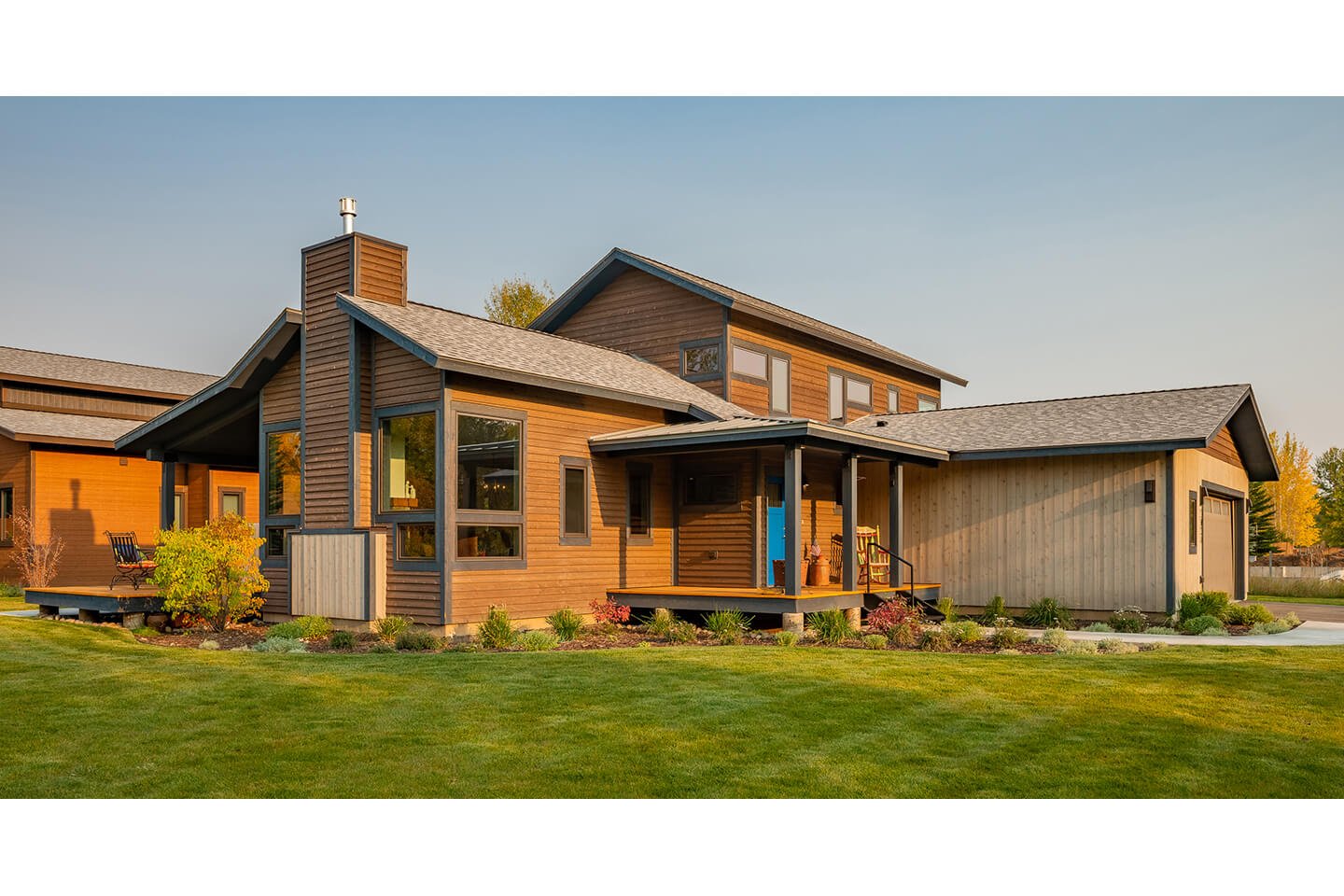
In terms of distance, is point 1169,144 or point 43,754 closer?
point 43,754

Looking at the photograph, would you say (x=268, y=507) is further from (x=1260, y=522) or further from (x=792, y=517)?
(x=1260, y=522)

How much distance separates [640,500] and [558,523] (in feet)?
7.52

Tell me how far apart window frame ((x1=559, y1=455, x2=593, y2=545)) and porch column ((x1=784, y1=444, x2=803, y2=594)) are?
321cm

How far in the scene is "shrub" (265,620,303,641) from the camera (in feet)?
43.9

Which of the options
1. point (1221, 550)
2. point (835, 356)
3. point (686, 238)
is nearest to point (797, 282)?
point (686, 238)

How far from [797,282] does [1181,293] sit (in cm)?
1025

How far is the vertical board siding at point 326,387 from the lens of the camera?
563 inches

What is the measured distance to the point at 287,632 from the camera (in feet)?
44.2

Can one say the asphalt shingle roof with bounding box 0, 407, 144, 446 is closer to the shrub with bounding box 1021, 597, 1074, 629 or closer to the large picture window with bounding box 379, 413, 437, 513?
the large picture window with bounding box 379, 413, 437, 513

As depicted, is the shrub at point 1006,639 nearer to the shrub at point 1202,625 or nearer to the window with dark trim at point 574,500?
the shrub at point 1202,625

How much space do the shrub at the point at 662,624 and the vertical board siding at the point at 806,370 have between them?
575 centimetres

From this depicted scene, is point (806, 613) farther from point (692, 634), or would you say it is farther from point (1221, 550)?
point (1221, 550)

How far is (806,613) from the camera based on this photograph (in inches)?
595

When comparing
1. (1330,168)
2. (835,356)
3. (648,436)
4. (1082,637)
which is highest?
(1330,168)
